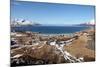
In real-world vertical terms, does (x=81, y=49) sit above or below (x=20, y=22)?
below

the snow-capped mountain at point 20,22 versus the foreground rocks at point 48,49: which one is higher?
the snow-capped mountain at point 20,22

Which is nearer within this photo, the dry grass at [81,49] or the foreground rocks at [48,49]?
the foreground rocks at [48,49]

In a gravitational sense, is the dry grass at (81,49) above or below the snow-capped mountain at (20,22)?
below

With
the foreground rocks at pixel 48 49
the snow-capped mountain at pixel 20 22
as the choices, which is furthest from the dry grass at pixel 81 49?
the snow-capped mountain at pixel 20 22

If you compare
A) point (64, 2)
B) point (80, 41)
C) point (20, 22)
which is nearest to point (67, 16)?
point (64, 2)

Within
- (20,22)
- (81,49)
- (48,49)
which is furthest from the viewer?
(81,49)

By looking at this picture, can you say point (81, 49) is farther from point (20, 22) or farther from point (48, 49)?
point (20, 22)

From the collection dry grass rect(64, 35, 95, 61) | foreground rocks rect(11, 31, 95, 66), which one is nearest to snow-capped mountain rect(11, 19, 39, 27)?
foreground rocks rect(11, 31, 95, 66)

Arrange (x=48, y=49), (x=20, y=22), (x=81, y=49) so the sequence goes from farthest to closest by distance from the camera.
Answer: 1. (x=81, y=49)
2. (x=48, y=49)
3. (x=20, y=22)

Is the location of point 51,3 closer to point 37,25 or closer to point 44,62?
point 37,25

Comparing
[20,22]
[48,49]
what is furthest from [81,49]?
[20,22]

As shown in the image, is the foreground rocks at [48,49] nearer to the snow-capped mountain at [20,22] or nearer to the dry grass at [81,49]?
the dry grass at [81,49]
